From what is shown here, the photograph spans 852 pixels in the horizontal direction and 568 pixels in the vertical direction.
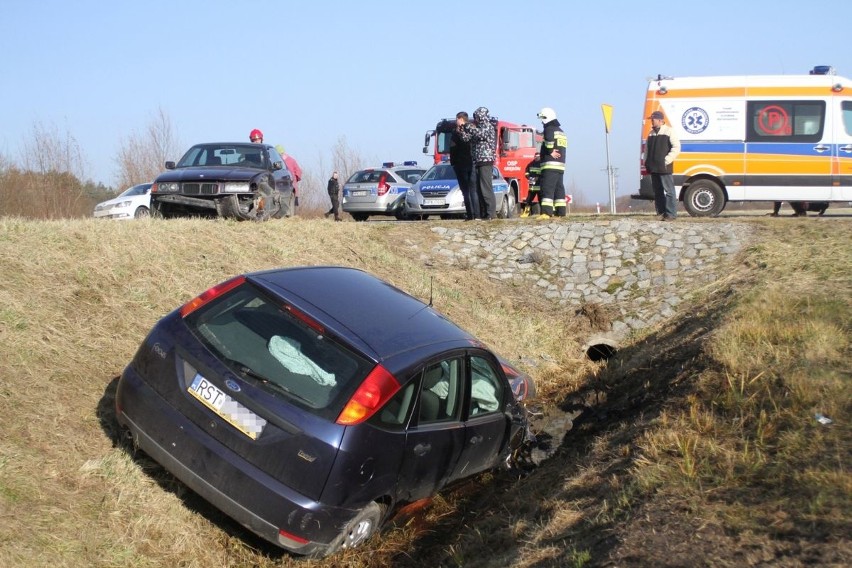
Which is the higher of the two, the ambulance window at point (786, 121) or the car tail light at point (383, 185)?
the ambulance window at point (786, 121)

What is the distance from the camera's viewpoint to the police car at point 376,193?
2352 cm

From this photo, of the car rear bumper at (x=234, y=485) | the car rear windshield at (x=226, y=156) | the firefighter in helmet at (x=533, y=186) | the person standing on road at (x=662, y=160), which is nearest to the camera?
the car rear bumper at (x=234, y=485)

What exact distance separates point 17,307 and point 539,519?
4.58 meters

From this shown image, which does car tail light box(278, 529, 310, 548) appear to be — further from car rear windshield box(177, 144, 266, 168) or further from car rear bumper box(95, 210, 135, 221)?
car rear bumper box(95, 210, 135, 221)

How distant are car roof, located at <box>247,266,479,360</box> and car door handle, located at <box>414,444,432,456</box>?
2.08ft

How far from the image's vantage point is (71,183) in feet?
90.7

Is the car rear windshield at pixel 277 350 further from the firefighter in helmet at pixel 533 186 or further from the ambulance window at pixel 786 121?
the firefighter in helmet at pixel 533 186

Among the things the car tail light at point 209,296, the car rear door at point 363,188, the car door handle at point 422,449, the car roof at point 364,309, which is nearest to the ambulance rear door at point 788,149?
the car rear door at point 363,188

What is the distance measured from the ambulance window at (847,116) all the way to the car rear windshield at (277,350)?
15.3 m

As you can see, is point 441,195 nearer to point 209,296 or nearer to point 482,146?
point 482,146

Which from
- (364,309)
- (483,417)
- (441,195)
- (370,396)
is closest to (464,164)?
(441,195)

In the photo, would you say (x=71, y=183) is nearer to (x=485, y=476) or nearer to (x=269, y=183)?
(x=269, y=183)

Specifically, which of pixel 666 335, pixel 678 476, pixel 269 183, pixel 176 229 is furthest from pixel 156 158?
pixel 678 476

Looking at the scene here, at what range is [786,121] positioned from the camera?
17.2 metres
